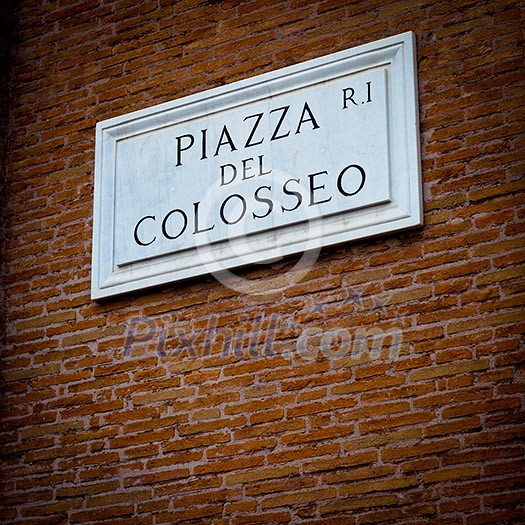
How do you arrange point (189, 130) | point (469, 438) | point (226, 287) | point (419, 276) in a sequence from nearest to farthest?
point (469, 438), point (419, 276), point (226, 287), point (189, 130)

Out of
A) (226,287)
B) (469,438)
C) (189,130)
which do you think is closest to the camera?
(469,438)

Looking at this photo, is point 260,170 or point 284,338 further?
point 260,170

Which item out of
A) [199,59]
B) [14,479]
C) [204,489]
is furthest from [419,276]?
[14,479]

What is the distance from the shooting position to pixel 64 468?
5676 millimetres

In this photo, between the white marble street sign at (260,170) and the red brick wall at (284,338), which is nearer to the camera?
the red brick wall at (284,338)

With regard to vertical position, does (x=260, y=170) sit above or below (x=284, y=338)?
above

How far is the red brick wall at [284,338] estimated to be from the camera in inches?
195

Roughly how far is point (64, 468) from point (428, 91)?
2299mm

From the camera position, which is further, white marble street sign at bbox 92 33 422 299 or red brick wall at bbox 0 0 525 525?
white marble street sign at bbox 92 33 422 299

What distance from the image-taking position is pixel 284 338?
17.6 ft

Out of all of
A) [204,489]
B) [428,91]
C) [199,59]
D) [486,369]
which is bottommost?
[204,489]

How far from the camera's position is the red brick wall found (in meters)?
4.96

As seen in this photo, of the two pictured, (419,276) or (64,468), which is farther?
(64,468)

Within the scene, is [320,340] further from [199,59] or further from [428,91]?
[199,59]
